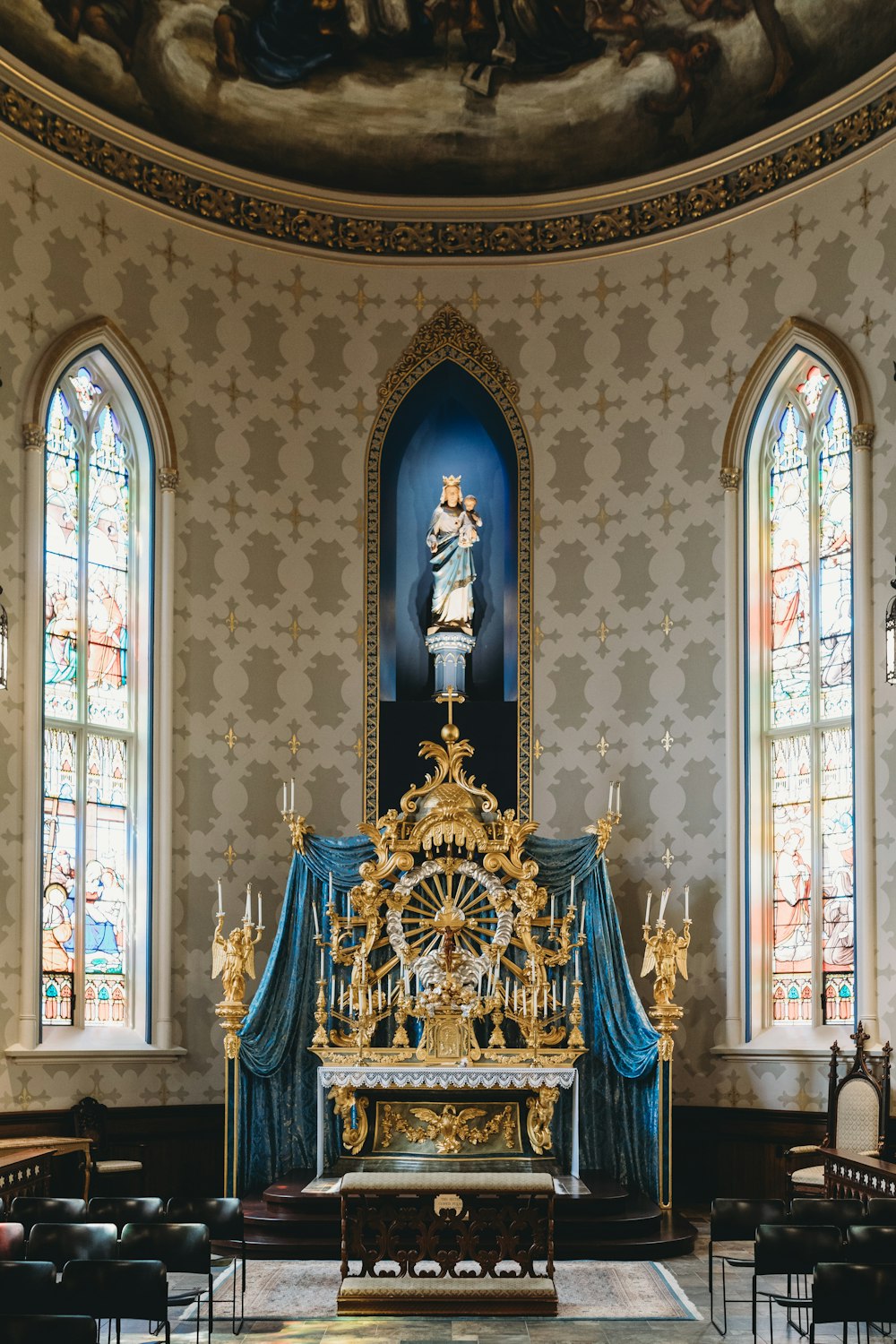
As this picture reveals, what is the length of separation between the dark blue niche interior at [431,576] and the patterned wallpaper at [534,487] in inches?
14.3

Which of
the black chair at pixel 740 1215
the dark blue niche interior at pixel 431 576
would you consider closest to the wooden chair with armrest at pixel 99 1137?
the dark blue niche interior at pixel 431 576

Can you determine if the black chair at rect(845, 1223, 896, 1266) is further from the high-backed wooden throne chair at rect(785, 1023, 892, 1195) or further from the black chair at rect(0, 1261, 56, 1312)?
the high-backed wooden throne chair at rect(785, 1023, 892, 1195)

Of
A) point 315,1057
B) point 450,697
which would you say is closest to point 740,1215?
point 315,1057

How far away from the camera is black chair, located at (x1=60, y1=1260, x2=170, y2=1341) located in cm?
1060

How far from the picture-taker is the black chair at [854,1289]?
10.5 meters

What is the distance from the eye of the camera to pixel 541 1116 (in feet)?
60.6

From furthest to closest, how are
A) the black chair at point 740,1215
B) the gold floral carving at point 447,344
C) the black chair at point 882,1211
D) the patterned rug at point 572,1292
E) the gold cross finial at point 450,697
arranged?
1. the gold floral carving at point 447,344
2. the gold cross finial at point 450,697
3. the patterned rug at point 572,1292
4. the black chair at point 740,1215
5. the black chair at point 882,1211

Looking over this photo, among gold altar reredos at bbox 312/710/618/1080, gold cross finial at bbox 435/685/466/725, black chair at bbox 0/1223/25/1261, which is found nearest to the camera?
black chair at bbox 0/1223/25/1261

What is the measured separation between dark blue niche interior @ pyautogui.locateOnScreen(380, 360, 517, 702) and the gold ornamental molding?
180cm

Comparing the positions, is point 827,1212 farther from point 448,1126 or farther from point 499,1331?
point 448,1126

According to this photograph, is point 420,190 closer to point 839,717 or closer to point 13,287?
point 13,287

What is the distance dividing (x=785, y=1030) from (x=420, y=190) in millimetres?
11271

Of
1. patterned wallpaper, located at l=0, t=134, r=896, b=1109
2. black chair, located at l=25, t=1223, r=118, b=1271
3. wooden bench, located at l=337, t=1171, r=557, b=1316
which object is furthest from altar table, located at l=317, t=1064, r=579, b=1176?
black chair, located at l=25, t=1223, r=118, b=1271

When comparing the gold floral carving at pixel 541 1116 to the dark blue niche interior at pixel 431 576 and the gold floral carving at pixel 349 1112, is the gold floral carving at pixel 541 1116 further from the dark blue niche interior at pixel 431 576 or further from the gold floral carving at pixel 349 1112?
the dark blue niche interior at pixel 431 576
